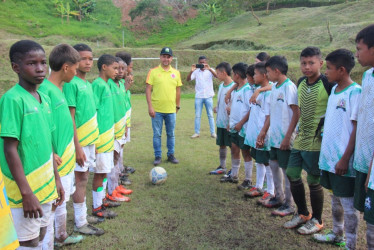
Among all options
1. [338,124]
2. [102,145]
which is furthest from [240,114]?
[102,145]

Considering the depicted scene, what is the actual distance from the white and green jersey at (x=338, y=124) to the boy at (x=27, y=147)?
8.31 ft

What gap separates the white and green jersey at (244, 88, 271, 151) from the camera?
4.44 meters

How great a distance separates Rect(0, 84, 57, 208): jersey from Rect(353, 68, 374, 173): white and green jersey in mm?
2508

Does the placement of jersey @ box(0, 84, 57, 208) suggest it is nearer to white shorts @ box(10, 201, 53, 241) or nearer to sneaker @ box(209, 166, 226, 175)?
white shorts @ box(10, 201, 53, 241)

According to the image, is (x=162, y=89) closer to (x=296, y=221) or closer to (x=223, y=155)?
(x=223, y=155)

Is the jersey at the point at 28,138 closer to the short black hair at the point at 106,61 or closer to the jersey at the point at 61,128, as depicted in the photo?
the jersey at the point at 61,128

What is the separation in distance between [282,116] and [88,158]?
2.37 metres

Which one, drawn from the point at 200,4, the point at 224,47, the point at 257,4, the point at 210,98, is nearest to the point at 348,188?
the point at 210,98

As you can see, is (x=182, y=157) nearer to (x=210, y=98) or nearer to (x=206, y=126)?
(x=210, y=98)

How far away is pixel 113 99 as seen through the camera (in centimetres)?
442

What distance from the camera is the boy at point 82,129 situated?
3.40 meters

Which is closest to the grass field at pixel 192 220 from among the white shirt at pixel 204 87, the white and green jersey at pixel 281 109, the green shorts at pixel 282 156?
the green shorts at pixel 282 156

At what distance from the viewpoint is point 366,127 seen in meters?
2.57

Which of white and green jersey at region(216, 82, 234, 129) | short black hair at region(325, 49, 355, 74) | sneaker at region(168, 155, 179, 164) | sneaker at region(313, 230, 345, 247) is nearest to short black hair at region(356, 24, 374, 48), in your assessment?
short black hair at region(325, 49, 355, 74)
